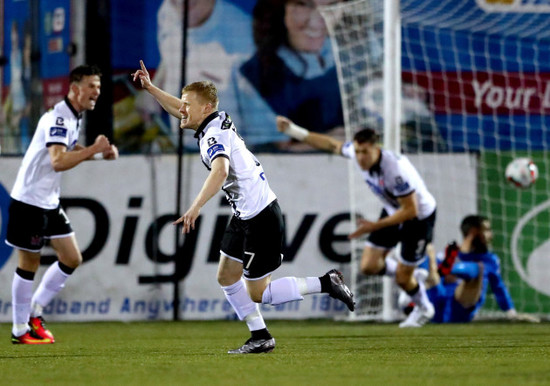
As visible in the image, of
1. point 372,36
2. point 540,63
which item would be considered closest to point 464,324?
point 372,36

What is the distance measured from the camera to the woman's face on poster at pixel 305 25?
44.7 feet

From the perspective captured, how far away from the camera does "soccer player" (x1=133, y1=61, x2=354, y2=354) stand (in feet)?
21.9

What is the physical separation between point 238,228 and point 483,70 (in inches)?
293

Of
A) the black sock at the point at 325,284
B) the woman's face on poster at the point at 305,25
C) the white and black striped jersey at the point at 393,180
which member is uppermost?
the woman's face on poster at the point at 305,25

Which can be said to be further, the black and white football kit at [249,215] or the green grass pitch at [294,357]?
the black and white football kit at [249,215]

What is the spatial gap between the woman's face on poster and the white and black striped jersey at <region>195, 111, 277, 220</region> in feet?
22.8

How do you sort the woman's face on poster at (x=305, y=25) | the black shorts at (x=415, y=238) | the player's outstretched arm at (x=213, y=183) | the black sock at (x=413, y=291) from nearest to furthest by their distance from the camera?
→ the player's outstretched arm at (x=213, y=183) < the black shorts at (x=415, y=238) < the black sock at (x=413, y=291) < the woman's face on poster at (x=305, y=25)

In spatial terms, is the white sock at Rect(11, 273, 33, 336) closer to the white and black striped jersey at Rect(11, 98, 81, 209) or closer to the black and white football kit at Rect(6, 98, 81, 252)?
the black and white football kit at Rect(6, 98, 81, 252)

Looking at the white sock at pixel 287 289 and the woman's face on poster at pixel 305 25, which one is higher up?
the woman's face on poster at pixel 305 25

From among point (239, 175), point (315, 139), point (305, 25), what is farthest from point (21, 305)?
point (305, 25)

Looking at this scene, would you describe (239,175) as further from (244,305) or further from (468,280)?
(468,280)

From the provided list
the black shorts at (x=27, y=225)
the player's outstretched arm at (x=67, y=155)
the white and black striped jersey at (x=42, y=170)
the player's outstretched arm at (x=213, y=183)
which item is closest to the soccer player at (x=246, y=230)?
the player's outstretched arm at (x=213, y=183)

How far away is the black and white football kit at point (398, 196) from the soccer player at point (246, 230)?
2.82 metres

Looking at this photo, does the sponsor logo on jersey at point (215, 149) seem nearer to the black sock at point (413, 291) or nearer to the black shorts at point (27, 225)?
the black shorts at point (27, 225)
